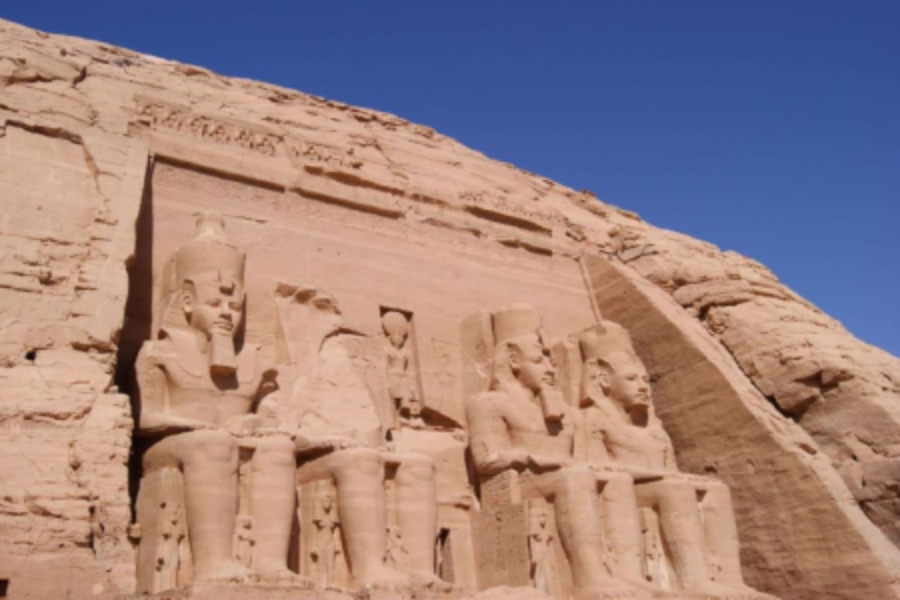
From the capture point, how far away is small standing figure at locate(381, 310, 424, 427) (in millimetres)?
7859

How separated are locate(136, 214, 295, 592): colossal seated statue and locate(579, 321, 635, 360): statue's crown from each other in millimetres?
2727

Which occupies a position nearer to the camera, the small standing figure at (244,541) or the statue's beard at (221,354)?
the small standing figure at (244,541)

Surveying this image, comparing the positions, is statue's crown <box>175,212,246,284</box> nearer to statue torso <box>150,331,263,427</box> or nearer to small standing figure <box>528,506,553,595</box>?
statue torso <box>150,331,263,427</box>

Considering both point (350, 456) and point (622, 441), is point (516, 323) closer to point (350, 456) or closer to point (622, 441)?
point (622, 441)

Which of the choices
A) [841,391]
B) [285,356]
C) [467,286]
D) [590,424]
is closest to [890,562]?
[841,391]

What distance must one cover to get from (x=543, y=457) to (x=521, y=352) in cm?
86

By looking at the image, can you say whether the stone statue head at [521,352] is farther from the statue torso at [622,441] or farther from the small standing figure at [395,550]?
the small standing figure at [395,550]

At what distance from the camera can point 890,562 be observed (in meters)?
7.39

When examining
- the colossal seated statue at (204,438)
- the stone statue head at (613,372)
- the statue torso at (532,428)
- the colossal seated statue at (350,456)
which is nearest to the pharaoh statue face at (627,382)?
the stone statue head at (613,372)

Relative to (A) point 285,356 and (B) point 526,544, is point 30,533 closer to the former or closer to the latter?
(A) point 285,356

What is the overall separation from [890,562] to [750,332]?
7.88 feet

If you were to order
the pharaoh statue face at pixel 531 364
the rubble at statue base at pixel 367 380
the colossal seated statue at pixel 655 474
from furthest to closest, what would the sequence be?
the pharaoh statue face at pixel 531 364 → the colossal seated statue at pixel 655 474 → the rubble at statue base at pixel 367 380

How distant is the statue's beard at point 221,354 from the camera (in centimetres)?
642

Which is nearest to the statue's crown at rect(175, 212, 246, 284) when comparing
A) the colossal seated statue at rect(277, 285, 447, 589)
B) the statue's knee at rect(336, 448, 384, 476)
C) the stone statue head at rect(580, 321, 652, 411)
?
the colossal seated statue at rect(277, 285, 447, 589)
